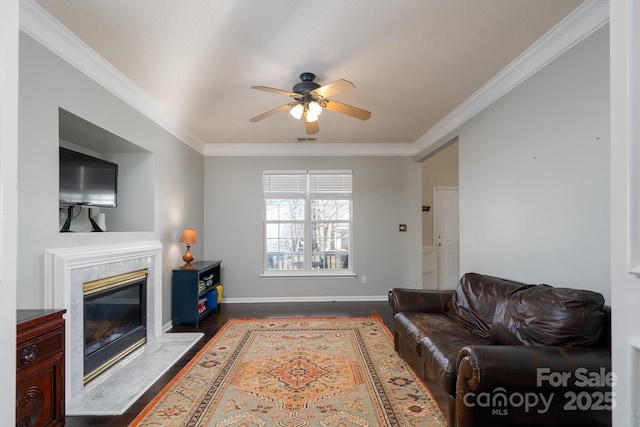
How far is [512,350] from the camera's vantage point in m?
1.72

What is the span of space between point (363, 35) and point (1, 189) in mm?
2226

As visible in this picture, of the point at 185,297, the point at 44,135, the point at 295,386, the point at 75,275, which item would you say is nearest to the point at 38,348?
the point at 75,275

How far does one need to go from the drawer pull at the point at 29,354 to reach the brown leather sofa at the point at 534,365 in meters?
2.25

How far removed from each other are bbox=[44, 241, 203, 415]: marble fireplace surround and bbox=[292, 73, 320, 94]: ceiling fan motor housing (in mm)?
2181

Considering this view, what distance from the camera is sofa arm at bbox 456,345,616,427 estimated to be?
5.37 feet

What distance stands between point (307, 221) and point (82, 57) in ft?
12.1

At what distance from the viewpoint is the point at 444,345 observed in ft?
7.32

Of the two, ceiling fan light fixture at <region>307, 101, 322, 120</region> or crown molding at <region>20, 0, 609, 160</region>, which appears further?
ceiling fan light fixture at <region>307, 101, 322, 120</region>

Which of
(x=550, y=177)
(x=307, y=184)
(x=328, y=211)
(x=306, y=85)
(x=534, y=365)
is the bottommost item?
(x=534, y=365)

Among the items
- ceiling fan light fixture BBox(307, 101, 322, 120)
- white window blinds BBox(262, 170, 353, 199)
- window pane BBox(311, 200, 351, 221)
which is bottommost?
window pane BBox(311, 200, 351, 221)

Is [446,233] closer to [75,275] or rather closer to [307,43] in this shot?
[307,43]

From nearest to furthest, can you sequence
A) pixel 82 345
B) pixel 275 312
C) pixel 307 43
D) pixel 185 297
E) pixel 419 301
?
1. pixel 307 43
2. pixel 82 345
3. pixel 419 301
4. pixel 185 297
5. pixel 275 312

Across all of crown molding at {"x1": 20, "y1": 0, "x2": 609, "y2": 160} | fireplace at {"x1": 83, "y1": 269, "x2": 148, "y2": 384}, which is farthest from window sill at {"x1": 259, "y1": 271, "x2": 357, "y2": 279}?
crown molding at {"x1": 20, "y1": 0, "x2": 609, "y2": 160}

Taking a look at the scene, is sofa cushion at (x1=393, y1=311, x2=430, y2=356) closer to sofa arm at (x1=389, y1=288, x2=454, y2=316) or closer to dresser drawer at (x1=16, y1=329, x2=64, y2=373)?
sofa arm at (x1=389, y1=288, x2=454, y2=316)
